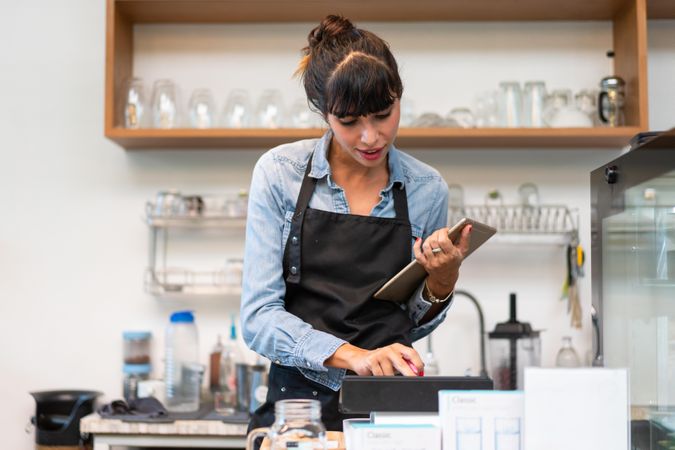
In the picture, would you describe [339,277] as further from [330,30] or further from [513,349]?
[513,349]

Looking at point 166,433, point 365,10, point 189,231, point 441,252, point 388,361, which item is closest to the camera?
point 388,361

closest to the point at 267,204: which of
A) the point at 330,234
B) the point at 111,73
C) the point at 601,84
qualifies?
the point at 330,234

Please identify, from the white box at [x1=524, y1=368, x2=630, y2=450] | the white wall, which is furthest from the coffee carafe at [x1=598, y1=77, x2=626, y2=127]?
the white box at [x1=524, y1=368, x2=630, y2=450]

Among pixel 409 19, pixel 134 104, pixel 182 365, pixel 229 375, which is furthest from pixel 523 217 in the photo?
pixel 134 104

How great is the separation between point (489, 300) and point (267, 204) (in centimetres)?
178

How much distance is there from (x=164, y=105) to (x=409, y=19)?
98cm

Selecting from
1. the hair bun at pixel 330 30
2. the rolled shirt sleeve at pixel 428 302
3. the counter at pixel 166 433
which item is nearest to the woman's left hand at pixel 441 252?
the rolled shirt sleeve at pixel 428 302

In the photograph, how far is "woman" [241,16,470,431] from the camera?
1.65 meters

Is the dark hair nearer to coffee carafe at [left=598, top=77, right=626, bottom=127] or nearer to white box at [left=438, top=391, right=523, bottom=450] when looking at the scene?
white box at [left=438, top=391, right=523, bottom=450]

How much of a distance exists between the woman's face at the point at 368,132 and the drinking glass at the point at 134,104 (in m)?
1.71

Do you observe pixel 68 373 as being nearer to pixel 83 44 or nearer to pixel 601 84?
pixel 83 44

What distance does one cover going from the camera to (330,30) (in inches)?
69.6

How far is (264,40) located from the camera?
3.48m

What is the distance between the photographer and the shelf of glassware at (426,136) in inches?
124
